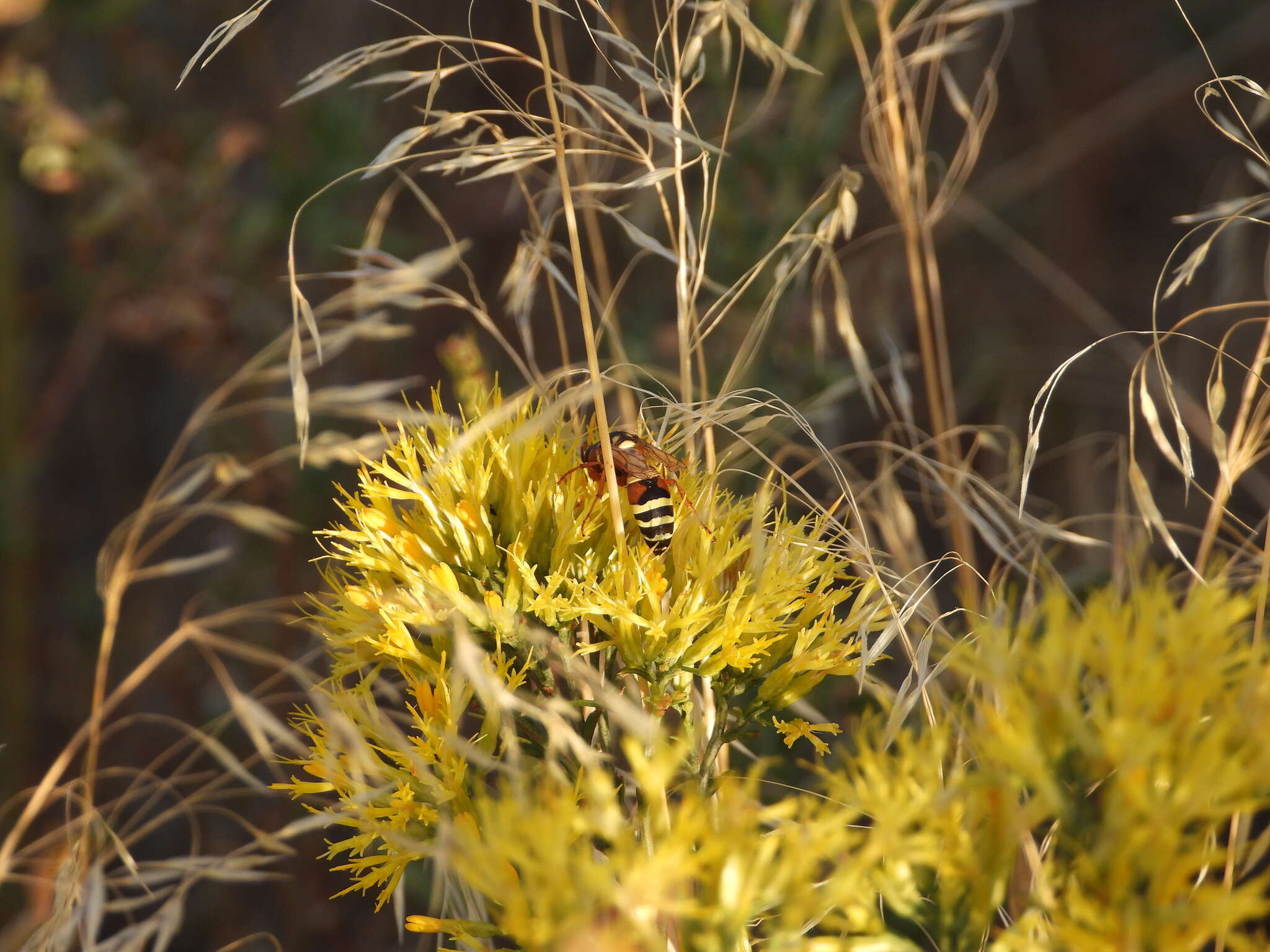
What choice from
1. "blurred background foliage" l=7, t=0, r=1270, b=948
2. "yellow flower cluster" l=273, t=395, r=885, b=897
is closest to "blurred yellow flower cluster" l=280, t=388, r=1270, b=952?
"yellow flower cluster" l=273, t=395, r=885, b=897

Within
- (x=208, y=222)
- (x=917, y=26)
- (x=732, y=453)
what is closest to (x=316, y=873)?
(x=208, y=222)

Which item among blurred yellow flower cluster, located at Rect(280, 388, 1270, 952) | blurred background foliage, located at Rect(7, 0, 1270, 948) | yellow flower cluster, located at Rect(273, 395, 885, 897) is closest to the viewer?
blurred yellow flower cluster, located at Rect(280, 388, 1270, 952)

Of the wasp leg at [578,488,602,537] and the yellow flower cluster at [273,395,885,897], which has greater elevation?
the wasp leg at [578,488,602,537]

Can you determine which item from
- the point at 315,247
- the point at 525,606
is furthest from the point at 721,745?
the point at 315,247

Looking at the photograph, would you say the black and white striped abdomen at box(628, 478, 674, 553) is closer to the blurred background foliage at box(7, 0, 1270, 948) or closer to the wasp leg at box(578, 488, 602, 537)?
the wasp leg at box(578, 488, 602, 537)

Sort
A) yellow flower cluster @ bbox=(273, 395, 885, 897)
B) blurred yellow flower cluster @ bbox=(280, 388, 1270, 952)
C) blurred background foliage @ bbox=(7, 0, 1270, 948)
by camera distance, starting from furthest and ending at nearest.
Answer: blurred background foliage @ bbox=(7, 0, 1270, 948)
yellow flower cluster @ bbox=(273, 395, 885, 897)
blurred yellow flower cluster @ bbox=(280, 388, 1270, 952)

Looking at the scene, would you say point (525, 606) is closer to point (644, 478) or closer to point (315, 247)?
point (644, 478)

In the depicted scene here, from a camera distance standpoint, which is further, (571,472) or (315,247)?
(315,247)
